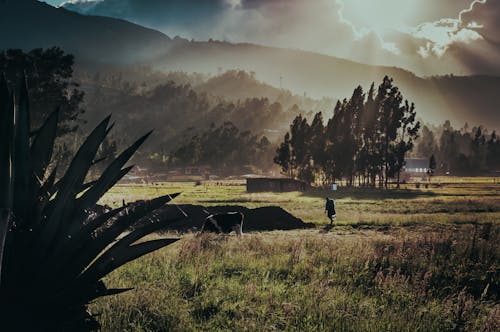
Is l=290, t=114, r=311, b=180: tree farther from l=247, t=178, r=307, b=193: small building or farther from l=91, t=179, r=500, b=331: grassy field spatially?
l=91, t=179, r=500, b=331: grassy field

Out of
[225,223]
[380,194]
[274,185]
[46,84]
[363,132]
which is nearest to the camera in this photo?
[225,223]

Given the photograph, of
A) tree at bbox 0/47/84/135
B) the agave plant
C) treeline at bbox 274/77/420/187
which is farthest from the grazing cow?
treeline at bbox 274/77/420/187

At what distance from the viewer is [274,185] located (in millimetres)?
85750

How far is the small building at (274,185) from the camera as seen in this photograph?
84.8 meters

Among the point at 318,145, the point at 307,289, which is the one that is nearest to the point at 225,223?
the point at 307,289

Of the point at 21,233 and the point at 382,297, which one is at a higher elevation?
the point at 21,233

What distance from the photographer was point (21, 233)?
12.6 feet

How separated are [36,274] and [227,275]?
7.27m

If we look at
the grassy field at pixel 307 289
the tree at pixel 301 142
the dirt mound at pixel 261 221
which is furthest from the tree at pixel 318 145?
the grassy field at pixel 307 289

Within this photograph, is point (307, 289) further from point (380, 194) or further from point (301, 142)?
point (301, 142)

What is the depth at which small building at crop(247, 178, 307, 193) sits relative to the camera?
8481cm

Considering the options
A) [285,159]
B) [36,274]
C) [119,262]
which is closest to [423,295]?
[119,262]

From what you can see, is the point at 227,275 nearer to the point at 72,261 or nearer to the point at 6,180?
the point at 72,261

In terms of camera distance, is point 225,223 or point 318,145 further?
point 318,145
